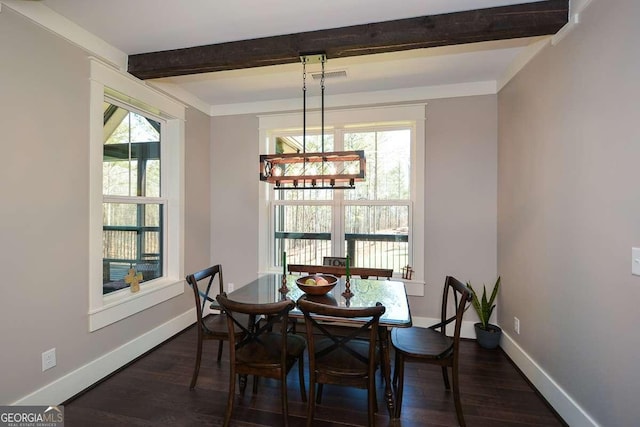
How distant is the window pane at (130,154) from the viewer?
8.84ft

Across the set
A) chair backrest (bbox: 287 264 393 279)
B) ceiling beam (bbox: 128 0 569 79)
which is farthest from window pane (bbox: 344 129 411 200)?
ceiling beam (bbox: 128 0 569 79)

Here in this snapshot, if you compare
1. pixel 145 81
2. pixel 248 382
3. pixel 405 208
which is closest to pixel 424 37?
pixel 405 208

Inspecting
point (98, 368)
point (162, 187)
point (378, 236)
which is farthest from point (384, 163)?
point (98, 368)

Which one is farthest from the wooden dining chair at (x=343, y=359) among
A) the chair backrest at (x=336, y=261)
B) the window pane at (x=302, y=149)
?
the window pane at (x=302, y=149)

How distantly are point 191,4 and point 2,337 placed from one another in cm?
239

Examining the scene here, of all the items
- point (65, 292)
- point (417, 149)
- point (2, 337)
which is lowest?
point (2, 337)

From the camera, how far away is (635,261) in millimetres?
1454

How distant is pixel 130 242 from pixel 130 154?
2.87ft

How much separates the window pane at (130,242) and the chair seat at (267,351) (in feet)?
5.16

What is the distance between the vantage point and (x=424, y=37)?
81.4 inches

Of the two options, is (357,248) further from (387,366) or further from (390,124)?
(387,366)

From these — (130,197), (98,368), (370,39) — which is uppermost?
(370,39)

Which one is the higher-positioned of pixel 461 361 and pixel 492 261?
pixel 492 261

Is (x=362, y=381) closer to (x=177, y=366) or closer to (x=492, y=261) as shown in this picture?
(x=177, y=366)
